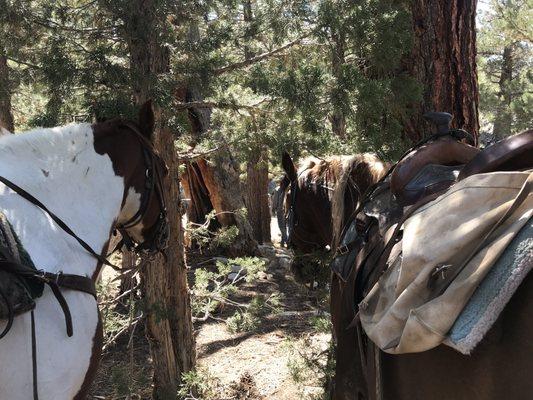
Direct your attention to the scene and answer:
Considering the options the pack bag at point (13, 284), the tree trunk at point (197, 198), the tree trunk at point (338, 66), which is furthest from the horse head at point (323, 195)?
the tree trunk at point (197, 198)

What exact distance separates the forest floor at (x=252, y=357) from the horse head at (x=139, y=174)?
4.05 ft

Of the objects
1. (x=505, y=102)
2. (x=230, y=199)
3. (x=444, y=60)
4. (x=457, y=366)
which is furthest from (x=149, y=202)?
(x=505, y=102)

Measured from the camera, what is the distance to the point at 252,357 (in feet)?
20.4

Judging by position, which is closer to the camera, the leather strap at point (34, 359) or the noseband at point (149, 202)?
the leather strap at point (34, 359)

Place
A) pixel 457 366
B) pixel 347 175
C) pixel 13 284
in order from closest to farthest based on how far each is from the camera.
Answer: pixel 457 366, pixel 13 284, pixel 347 175

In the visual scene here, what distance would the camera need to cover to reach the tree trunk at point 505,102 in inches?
667

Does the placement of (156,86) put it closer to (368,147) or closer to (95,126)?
(95,126)

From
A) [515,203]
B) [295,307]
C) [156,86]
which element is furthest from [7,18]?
[295,307]

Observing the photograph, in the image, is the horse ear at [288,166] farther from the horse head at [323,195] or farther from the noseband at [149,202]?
the noseband at [149,202]

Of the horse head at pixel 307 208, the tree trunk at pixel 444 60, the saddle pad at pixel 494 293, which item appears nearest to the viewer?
the saddle pad at pixel 494 293

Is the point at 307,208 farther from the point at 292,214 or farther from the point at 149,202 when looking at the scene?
the point at 149,202

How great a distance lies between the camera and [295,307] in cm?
796

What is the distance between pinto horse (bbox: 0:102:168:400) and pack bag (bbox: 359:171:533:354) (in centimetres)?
137

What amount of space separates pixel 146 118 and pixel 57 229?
90 centimetres
